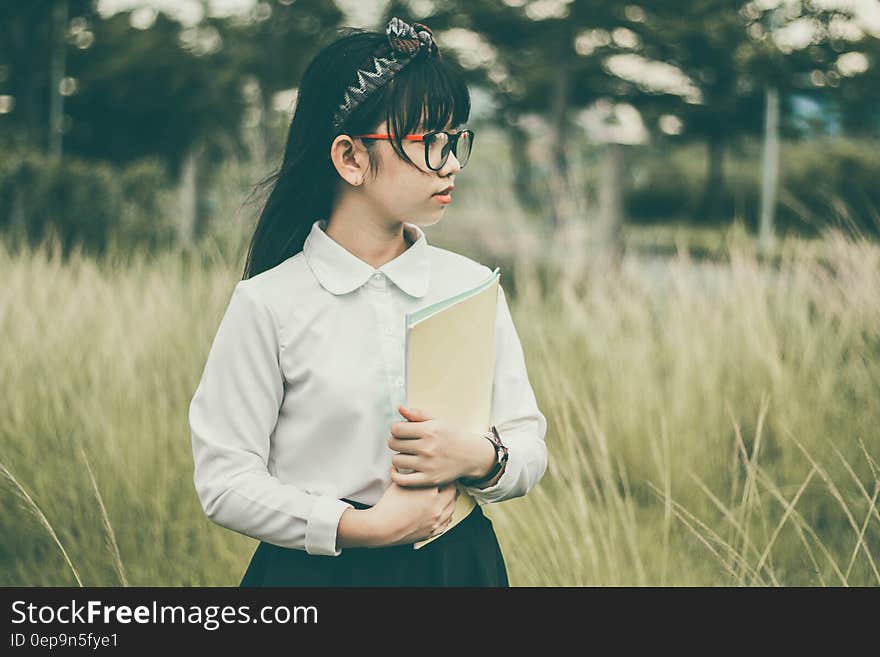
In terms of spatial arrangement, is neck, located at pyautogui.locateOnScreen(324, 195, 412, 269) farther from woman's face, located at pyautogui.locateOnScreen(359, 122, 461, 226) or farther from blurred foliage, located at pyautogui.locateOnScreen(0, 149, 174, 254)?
blurred foliage, located at pyautogui.locateOnScreen(0, 149, 174, 254)

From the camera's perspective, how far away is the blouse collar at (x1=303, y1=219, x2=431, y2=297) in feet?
3.93

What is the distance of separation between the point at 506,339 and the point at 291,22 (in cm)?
1117

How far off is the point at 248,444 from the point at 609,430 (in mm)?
1991

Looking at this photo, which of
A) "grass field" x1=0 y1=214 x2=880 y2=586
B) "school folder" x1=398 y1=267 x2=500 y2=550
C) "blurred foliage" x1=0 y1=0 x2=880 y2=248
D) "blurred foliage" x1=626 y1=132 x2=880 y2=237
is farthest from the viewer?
"blurred foliage" x1=626 y1=132 x2=880 y2=237

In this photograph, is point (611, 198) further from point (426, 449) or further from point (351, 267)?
point (426, 449)

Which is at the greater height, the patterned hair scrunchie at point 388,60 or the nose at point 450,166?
the patterned hair scrunchie at point 388,60

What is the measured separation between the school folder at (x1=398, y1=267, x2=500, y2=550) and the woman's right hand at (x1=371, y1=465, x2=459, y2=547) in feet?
0.10

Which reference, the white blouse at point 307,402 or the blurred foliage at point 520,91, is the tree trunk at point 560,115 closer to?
the blurred foliage at point 520,91

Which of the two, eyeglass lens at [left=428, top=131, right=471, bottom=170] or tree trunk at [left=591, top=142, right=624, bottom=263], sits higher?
eyeglass lens at [left=428, top=131, right=471, bottom=170]

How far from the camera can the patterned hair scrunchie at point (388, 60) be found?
118 centimetres

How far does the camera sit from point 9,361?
3.15 m

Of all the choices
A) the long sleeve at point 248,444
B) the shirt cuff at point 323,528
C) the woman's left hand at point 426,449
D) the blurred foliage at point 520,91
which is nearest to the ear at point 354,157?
the long sleeve at point 248,444

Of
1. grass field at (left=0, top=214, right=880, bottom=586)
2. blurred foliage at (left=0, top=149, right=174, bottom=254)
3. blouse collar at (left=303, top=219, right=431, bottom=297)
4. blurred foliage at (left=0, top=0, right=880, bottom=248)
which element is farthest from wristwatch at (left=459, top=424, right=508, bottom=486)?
blurred foliage at (left=0, top=149, right=174, bottom=254)

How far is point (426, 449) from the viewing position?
1.09 meters
